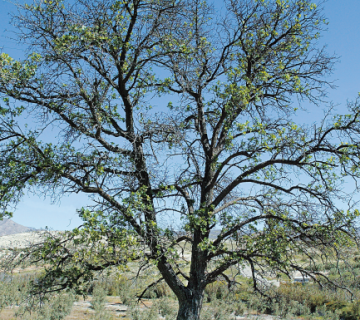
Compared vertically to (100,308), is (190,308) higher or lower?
higher

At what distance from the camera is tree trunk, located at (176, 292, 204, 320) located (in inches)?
320

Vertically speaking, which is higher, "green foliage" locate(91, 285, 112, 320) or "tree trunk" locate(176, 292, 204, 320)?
"tree trunk" locate(176, 292, 204, 320)

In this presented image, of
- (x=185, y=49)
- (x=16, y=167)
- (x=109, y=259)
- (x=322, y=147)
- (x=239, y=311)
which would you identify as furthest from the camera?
(x=239, y=311)

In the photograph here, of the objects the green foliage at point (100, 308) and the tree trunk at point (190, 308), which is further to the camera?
the green foliage at point (100, 308)

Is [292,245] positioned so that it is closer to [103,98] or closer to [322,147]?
[322,147]

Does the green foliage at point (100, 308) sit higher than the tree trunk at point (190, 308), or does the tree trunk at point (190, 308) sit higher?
the tree trunk at point (190, 308)

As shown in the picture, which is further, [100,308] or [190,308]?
[100,308]

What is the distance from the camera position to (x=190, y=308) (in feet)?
26.9

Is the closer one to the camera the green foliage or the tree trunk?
the tree trunk

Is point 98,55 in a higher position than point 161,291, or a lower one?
higher

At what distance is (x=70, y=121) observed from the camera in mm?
7707

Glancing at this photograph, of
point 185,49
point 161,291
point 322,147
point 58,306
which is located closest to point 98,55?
point 185,49

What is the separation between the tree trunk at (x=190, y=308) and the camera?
26.7ft

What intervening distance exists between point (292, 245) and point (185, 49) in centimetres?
548
